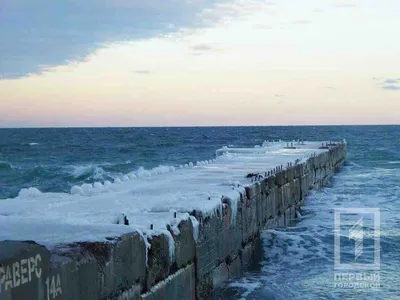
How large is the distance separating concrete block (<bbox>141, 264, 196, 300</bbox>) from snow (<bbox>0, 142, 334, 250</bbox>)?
381 millimetres

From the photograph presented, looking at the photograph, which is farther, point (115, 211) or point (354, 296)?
point (354, 296)

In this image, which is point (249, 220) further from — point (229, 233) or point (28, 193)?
point (28, 193)

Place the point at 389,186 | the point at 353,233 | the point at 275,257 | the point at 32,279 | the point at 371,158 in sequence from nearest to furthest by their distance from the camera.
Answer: the point at 32,279 < the point at 275,257 < the point at 353,233 < the point at 389,186 < the point at 371,158

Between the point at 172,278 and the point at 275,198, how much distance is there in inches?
253

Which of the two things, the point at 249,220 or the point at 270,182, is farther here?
the point at 270,182

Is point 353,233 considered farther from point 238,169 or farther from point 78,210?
point 78,210

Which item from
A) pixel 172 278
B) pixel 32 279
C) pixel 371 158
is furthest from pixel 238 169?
pixel 371 158

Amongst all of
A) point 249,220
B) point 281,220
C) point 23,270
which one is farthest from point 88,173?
point 23,270

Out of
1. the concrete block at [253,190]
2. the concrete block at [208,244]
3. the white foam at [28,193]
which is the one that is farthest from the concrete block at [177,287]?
the concrete block at [253,190]

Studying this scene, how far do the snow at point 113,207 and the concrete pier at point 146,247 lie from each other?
0.6 inches

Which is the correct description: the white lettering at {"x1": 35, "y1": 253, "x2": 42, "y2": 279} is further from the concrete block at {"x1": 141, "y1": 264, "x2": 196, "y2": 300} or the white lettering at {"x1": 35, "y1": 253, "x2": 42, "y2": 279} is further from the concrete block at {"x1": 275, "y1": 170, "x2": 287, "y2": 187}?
the concrete block at {"x1": 275, "y1": 170, "x2": 287, "y2": 187}

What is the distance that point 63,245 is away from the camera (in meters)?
4.09

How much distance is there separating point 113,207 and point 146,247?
2030 mm

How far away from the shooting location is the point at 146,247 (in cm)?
509
